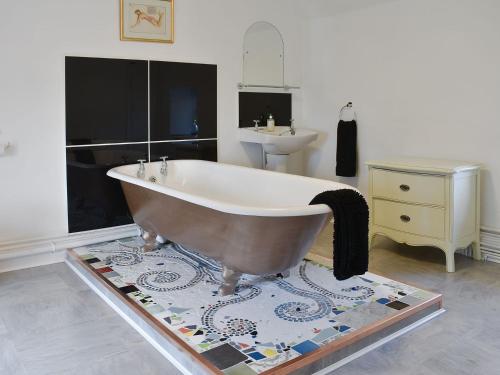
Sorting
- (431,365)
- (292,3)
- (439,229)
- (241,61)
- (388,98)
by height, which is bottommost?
(431,365)

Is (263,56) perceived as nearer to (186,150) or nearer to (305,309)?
(186,150)

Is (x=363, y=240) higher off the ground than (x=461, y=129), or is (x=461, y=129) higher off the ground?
(x=461, y=129)

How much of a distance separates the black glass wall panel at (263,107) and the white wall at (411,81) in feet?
0.82

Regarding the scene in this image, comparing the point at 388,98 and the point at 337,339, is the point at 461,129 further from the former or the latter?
the point at 337,339

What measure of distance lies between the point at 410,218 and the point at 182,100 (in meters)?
2.06

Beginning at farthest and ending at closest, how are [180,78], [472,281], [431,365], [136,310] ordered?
1. [180,78]
2. [472,281]
3. [136,310]
4. [431,365]

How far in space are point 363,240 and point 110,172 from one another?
1.96m

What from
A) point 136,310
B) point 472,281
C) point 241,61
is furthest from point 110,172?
point 472,281

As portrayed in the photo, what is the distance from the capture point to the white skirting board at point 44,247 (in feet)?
11.1

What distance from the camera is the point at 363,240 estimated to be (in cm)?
245

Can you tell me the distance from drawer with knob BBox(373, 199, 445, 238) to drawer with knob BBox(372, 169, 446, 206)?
0.05 meters

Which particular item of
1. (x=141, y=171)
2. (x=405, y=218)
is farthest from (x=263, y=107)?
(x=405, y=218)

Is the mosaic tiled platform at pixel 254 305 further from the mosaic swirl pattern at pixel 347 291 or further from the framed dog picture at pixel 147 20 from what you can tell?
the framed dog picture at pixel 147 20

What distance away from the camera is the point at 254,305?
8.75 ft
